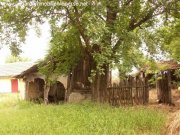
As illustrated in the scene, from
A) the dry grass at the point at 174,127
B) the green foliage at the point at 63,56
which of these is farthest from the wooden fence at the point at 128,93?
the dry grass at the point at 174,127

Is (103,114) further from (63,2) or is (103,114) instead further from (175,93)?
(175,93)

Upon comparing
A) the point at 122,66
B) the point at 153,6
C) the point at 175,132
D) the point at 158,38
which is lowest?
the point at 175,132

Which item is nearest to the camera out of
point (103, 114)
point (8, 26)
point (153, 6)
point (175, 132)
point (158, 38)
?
point (175, 132)

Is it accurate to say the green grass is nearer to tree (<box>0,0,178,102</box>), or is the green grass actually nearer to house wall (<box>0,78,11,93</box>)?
tree (<box>0,0,178,102</box>)

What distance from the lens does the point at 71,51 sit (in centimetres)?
1905

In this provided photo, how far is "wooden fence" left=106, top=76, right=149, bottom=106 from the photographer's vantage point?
64.0ft

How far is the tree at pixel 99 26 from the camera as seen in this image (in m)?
14.2

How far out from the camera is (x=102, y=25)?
1408cm

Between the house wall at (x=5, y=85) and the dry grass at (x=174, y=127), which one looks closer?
the dry grass at (x=174, y=127)

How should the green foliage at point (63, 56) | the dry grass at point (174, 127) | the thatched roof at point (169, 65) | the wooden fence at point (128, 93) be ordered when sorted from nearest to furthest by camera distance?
the dry grass at point (174, 127)
the green foliage at point (63, 56)
the wooden fence at point (128, 93)
the thatched roof at point (169, 65)

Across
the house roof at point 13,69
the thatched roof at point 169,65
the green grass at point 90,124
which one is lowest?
the green grass at point 90,124

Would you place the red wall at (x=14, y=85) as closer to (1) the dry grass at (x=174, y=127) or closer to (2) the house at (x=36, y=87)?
(2) the house at (x=36, y=87)

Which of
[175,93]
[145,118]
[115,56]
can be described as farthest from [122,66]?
[175,93]

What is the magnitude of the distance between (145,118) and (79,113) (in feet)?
9.84
